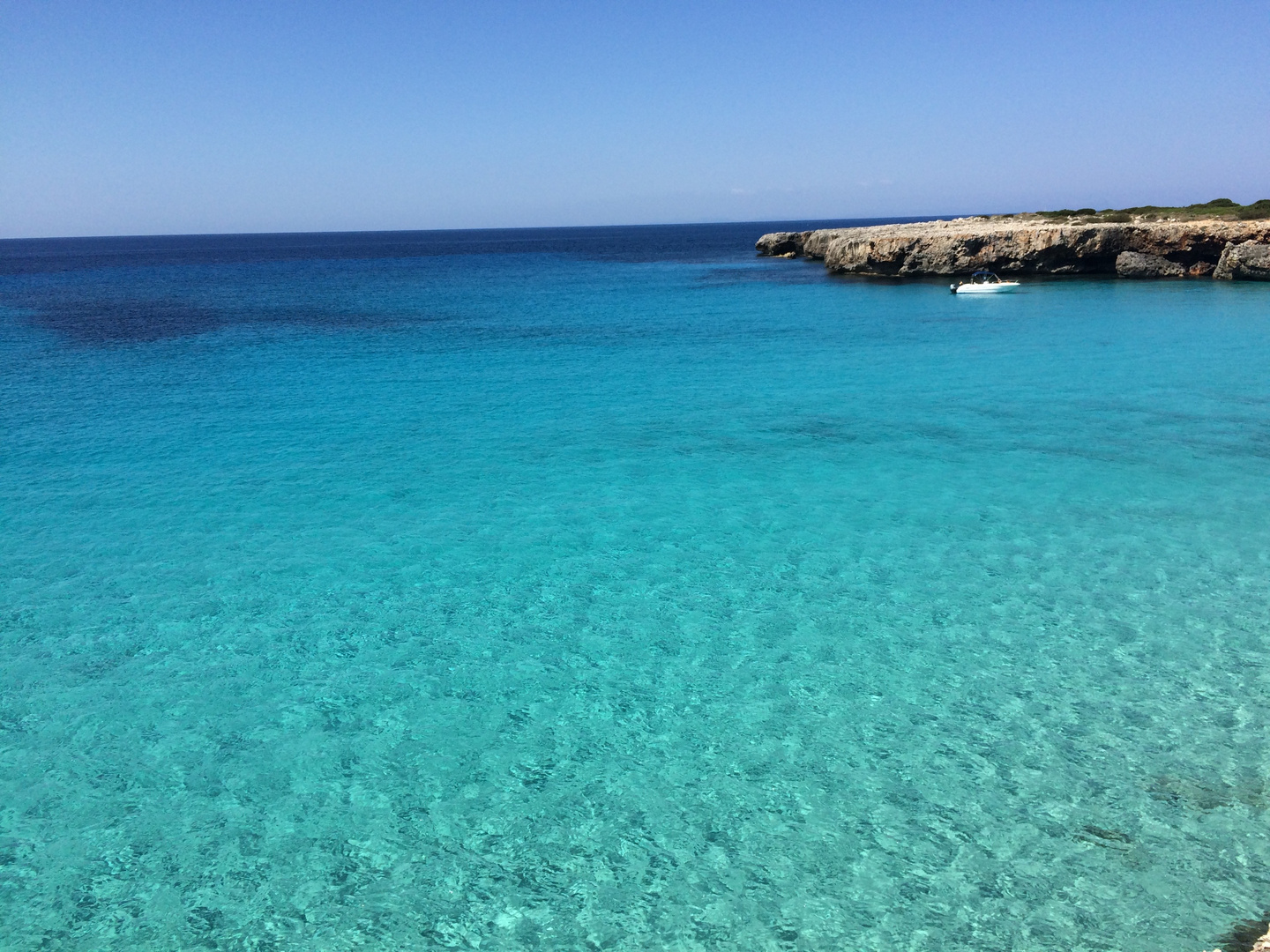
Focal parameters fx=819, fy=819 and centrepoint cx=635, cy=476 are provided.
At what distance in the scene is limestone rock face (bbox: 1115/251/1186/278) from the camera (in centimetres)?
4903

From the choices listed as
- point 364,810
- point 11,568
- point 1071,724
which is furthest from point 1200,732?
point 11,568

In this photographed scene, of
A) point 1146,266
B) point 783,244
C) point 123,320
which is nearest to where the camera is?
point 123,320

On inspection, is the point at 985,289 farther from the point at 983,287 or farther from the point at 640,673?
the point at 640,673

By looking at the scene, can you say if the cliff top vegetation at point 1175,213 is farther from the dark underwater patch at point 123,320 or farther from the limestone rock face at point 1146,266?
the dark underwater patch at point 123,320

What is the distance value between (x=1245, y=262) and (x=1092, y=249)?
25.7 feet

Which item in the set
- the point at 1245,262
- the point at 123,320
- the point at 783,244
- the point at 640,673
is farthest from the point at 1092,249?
the point at 123,320

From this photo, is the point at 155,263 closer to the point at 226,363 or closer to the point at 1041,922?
the point at 226,363

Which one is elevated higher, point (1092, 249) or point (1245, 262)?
point (1092, 249)

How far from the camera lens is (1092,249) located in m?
50.5

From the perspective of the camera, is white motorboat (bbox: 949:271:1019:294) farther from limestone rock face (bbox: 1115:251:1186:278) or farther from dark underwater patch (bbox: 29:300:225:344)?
dark underwater patch (bbox: 29:300:225:344)

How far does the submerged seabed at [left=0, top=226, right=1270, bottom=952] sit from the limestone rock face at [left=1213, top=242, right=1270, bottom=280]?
3104cm

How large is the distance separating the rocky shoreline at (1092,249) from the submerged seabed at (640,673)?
1245 inches

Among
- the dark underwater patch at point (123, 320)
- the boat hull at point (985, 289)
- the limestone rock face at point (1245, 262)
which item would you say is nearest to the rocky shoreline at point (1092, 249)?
the limestone rock face at point (1245, 262)

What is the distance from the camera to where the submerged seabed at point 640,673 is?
6438mm
